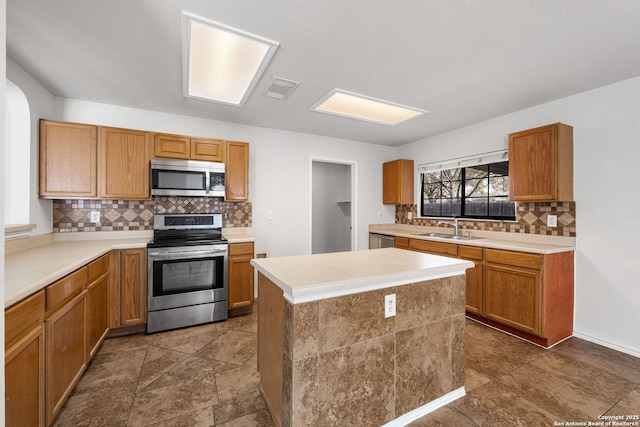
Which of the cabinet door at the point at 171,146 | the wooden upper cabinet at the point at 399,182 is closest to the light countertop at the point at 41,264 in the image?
the cabinet door at the point at 171,146

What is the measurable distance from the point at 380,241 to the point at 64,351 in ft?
12.6

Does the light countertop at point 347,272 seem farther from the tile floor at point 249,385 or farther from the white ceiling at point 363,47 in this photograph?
the white ceiling at point 363,47

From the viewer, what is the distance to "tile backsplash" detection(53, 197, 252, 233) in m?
2.96

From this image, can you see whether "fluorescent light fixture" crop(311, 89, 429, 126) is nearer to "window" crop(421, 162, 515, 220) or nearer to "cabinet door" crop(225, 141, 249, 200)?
"cabinet door" crop(225, 141, 249, 200)

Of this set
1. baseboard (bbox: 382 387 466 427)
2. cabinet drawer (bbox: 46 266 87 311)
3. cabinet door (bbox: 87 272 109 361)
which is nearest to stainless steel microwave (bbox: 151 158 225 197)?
cabinet door (bbox: 87 272 109 361)

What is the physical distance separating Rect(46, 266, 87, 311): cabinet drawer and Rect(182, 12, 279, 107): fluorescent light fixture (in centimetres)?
172

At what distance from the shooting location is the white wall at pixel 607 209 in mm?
2475

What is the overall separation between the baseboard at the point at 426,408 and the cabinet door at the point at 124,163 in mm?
3076

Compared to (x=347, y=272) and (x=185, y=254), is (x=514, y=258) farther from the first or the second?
(x=185, y=254)

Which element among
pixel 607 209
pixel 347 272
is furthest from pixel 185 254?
pixel 607 209

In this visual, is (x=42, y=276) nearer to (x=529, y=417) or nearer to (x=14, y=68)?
(x=14, y=68)

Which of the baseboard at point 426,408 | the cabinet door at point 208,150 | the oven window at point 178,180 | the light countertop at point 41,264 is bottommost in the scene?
the baseboard at point 426,408

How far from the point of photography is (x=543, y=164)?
2.81 meters

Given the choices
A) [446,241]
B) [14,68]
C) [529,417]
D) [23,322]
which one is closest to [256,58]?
[14,68]
